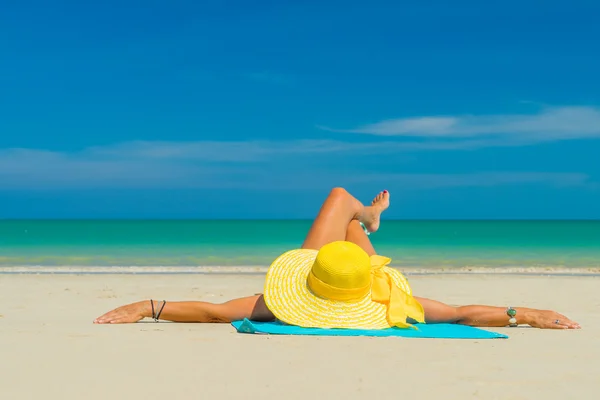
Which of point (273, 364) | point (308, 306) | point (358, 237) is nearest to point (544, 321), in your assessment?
point (358, 237)

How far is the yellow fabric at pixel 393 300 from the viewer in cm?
481

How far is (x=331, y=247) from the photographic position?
467 cm

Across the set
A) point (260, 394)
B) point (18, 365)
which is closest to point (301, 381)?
point (260, 394)

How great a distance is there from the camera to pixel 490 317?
5.30 metres

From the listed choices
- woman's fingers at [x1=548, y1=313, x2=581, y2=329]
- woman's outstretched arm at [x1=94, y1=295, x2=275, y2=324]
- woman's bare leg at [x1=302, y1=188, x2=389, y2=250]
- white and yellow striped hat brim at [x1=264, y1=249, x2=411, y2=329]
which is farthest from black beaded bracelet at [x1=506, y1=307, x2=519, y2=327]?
woman's outstretched arm at [x1=94, y1=295, x2=275, y2=324]

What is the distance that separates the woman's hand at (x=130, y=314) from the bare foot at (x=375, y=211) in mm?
2054

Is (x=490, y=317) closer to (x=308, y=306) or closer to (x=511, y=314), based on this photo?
(x=511, y=314)

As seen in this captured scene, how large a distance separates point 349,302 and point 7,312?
11.8 feet

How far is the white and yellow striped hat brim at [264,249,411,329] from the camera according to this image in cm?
480

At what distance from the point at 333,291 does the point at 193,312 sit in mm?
1265

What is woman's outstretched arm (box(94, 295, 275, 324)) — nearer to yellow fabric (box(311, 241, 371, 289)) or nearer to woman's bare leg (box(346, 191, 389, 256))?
yellow fabric (box(311, 241, 371, 289))

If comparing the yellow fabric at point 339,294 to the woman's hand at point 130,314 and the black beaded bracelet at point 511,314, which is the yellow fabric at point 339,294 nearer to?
the black beaded bracelet at point 511,314

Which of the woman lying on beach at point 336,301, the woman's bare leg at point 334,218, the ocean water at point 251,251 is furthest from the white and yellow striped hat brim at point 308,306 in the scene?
the ocean water at point 251,251

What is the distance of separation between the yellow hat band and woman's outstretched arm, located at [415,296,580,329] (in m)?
0.72
